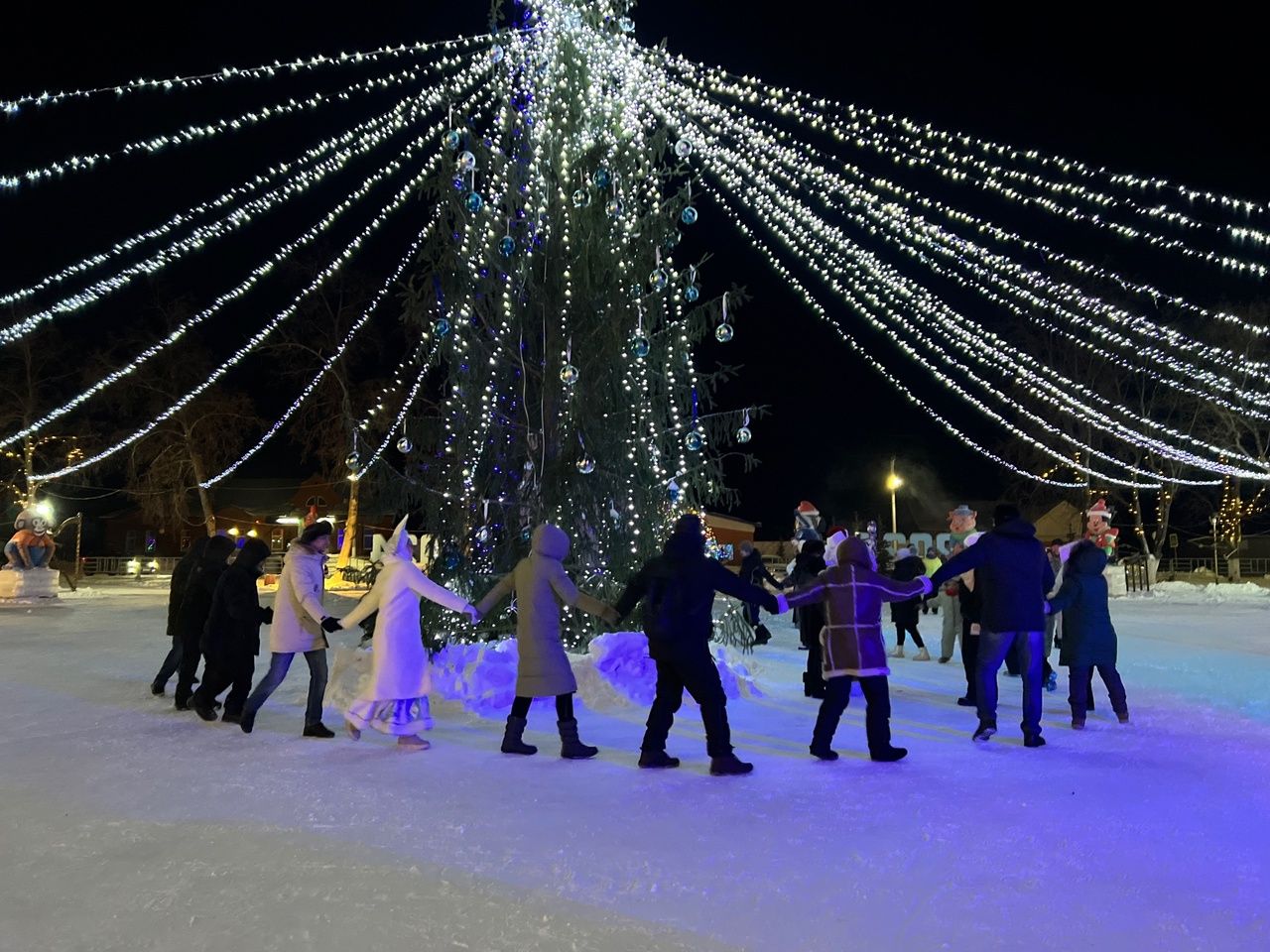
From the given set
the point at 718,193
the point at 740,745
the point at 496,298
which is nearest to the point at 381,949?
the point at 740,745

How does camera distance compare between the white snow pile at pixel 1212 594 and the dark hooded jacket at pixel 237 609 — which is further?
the white snow pile at pixel 1212 594

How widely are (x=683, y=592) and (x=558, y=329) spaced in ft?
13.6

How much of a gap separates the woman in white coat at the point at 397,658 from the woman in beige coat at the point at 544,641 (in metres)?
0.42

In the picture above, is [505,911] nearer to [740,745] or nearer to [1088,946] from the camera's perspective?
[1088,946]

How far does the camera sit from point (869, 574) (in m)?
6.70

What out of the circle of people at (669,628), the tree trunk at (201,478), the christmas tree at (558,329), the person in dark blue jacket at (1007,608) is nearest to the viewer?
the circle of people at (669,628)

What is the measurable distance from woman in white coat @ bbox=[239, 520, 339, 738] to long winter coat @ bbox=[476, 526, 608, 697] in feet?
4.57

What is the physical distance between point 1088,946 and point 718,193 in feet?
34.8

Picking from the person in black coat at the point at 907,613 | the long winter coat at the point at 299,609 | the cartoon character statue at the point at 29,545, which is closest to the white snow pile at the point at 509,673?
the long winter coat at the point at 299,609

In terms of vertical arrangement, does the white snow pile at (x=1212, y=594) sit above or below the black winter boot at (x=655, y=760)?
below

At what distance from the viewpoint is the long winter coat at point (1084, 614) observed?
7680 millimetres

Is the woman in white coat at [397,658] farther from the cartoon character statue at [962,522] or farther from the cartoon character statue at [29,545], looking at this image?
the cartoon character statue at [29,545]

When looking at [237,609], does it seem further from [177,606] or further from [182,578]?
[182,578]

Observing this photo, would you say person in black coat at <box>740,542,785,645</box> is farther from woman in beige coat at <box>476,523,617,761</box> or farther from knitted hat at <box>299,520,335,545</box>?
knitted hat at <box>299,520,335,545</box>
